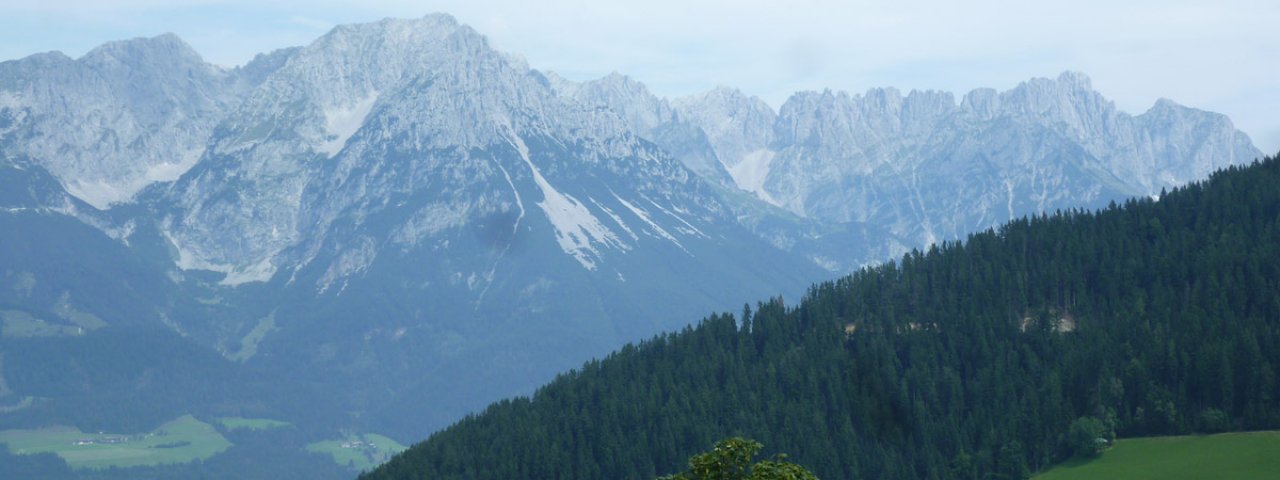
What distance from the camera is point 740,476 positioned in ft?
381

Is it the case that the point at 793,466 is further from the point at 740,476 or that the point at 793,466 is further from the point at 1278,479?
the point at 1278,479

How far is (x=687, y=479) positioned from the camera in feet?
384

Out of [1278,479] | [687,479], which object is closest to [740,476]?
[687,479]

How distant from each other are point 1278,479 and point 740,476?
107366mm

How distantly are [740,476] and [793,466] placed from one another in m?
4.18

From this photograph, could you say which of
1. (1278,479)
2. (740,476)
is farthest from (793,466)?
(1278,479)

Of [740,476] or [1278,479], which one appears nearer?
[740,476]

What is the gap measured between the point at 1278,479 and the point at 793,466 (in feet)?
352

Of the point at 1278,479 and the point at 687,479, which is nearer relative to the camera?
the point at 687,479

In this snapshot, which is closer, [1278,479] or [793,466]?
[793,466]

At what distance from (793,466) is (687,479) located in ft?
25.2

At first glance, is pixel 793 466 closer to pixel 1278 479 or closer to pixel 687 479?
pixel 687 479

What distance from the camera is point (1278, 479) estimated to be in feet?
653
